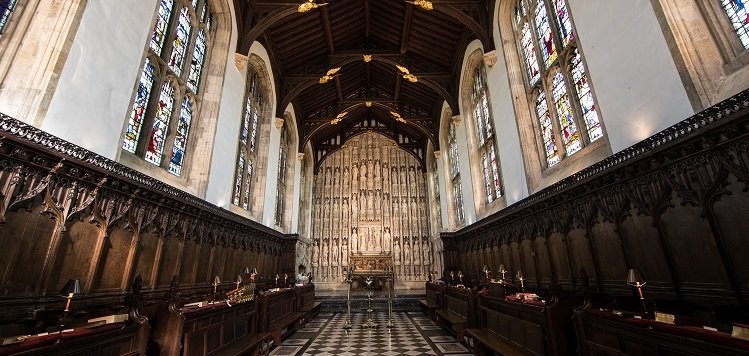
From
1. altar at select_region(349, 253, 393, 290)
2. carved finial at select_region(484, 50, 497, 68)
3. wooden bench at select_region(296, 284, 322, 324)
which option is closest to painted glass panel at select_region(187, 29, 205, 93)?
wooden bench at select_region(296, 284, 322, 324)

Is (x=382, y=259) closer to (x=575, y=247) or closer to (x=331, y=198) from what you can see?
(x=331, y=198)

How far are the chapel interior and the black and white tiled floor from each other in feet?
0.32

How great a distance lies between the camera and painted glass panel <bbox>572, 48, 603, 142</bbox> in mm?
5961

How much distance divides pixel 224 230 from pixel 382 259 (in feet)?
40.8

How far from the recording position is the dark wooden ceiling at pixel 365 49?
34.4 feet

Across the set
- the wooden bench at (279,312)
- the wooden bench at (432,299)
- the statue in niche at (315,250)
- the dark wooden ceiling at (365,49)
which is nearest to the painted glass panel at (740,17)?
the dark wooden ceiling at (365,49)

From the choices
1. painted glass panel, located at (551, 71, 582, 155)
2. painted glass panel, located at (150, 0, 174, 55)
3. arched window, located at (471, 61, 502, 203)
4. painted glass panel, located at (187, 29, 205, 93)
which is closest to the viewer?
painted glass panel, located at (551, 71, 582, 155)

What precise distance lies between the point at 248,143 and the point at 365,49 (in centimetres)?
780

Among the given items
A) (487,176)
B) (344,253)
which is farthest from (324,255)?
(487,176)

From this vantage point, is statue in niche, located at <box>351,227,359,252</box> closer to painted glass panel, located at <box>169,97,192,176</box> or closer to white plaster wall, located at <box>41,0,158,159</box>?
painted glass panel, located at <box>169,97,192,176</box>

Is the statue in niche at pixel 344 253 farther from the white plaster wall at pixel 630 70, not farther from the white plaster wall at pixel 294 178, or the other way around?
the white plaster wall at pixel 630 70

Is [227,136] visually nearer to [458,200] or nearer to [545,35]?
[545,35]

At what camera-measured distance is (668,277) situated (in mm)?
3957

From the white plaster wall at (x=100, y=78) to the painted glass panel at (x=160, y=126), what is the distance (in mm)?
1365
